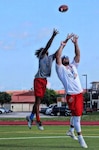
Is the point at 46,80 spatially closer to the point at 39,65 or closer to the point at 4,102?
the point at 39,65

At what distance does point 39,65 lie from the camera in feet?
41.9

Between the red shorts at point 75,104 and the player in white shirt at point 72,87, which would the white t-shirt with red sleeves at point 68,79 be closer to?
the player in white shirt at point 72,87

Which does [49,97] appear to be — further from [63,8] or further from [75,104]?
[75,104]

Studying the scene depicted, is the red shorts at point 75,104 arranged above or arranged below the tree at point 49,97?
below

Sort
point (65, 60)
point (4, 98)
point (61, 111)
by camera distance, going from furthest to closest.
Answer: point (4, 98) → point (61, 111) → point (65, 60)

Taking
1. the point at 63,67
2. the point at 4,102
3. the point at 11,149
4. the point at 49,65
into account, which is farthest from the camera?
the point at 4,102

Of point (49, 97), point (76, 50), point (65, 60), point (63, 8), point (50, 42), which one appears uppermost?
point (49, 97)

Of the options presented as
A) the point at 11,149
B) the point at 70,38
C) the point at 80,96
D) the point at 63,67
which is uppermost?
the point at 70,38

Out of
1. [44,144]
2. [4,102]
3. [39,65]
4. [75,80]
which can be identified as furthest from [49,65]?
[4,102]

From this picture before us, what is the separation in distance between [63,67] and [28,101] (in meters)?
141

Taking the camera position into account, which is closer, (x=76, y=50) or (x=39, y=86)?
(x=76, y=50)

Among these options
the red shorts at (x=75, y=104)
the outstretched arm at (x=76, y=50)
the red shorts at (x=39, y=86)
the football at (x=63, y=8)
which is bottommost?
the red shorts at (x=75, y=104)

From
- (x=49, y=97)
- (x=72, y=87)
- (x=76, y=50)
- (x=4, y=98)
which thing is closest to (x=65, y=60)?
(x=76, y=50)

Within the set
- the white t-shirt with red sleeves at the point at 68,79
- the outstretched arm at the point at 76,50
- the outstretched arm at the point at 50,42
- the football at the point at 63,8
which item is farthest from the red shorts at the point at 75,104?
the football at the point at 63,8
